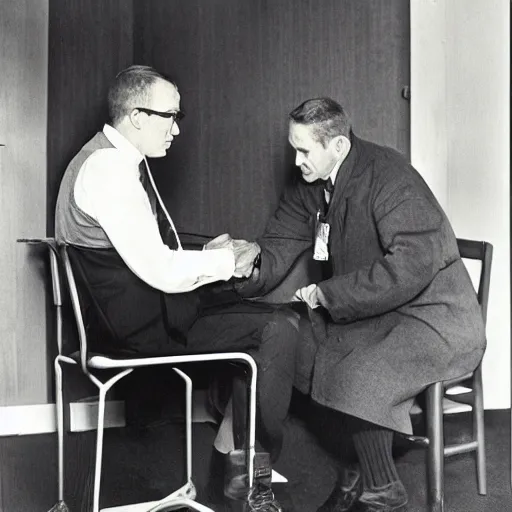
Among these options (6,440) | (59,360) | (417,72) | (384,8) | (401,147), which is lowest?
(6,440)

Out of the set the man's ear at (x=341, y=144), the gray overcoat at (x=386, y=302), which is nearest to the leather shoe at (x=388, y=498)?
the gray overcoat at (x=386, y=302)

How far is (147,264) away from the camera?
4.45 feet

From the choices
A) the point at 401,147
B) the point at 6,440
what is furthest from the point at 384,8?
the point at 6,440

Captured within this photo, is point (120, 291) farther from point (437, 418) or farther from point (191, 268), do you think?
point (437, 418)

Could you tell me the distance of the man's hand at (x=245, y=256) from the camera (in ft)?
5.23

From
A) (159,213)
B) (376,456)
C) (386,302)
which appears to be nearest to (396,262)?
(386,302)

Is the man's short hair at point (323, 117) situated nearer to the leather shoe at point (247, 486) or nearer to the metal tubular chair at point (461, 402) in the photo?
the metal tubular chair at point (461, 402)

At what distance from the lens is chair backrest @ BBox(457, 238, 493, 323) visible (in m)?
1.58

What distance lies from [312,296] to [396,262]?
0.21 m

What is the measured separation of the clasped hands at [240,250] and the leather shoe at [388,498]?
0.58m

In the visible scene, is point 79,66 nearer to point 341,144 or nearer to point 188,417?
point 341,144

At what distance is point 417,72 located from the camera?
164 cm

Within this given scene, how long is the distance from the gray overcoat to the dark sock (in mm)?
42

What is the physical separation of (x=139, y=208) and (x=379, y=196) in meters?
0.56
